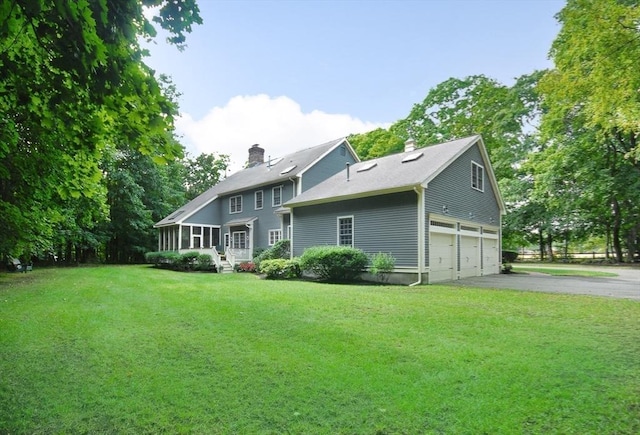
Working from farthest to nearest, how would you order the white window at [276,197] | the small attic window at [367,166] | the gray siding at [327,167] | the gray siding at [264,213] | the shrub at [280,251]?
1. the white window at [276,197]
2. the gray siding at [264,213]
3. the gray siding at [327,167]
4. the shrub at [280,251]
5. the small attic window at [367,166]

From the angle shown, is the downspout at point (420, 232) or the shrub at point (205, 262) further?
the shrub at point (205, 262)

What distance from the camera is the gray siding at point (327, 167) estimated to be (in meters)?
21.9

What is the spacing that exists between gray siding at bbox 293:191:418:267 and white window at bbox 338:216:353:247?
0.24 metres

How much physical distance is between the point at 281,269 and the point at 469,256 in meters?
8.38

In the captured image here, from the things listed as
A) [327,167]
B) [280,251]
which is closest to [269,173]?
[327,167]

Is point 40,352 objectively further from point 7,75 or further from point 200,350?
point 7,75

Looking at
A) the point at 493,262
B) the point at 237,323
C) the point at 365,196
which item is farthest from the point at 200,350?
the point at 493,262

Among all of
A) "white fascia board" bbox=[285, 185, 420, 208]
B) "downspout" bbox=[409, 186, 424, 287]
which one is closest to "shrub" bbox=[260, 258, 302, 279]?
"white fascia board" bbox=[285, 185, 420, 208]

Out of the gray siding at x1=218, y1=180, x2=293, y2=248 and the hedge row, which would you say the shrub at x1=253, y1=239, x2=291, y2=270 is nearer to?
the gray siding at x1=218, y1=180, x2=293, y2=248

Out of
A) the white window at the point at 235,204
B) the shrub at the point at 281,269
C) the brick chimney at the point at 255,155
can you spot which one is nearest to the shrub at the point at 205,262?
the white window at the point at 235,204

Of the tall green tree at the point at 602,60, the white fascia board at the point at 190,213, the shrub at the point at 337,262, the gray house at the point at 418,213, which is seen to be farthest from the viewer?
the white fascia board at the point at 190,213

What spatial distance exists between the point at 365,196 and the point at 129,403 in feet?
39.4

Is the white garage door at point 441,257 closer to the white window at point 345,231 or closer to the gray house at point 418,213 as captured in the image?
the gray house at point 418,213

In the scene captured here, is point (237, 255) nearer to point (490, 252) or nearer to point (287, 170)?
point (287, 170)
